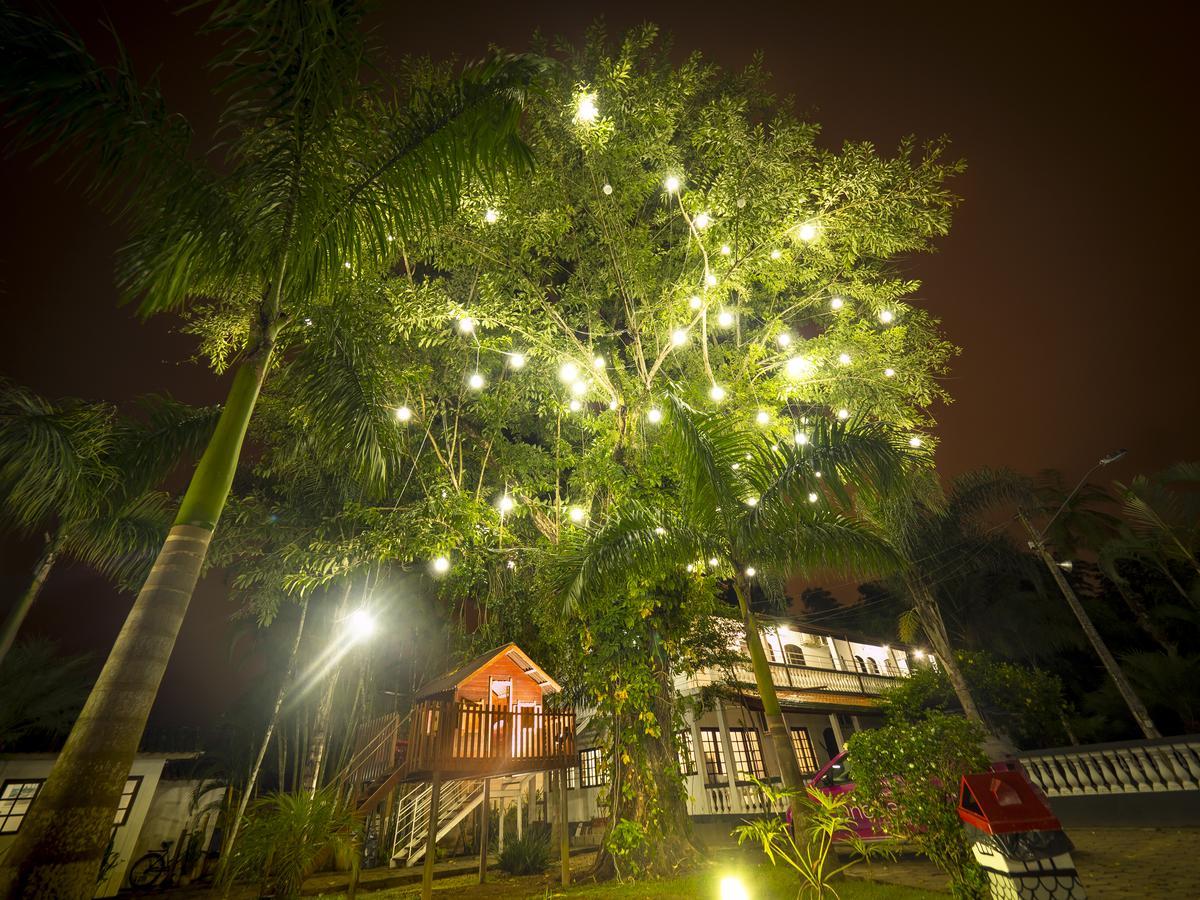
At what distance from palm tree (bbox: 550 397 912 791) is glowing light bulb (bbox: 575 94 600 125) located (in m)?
5.33

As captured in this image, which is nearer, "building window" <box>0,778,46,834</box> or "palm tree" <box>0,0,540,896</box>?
"palm tree" <box>0,0,540,896</box>

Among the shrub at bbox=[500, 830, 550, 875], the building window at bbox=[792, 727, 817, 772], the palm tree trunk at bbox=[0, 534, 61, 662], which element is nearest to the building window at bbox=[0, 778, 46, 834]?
the palm tree trunk at bbox=[0, 534, 61, 662]

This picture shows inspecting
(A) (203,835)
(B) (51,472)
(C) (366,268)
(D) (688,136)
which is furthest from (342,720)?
(D) (688,136)

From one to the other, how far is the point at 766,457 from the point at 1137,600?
2226 cm

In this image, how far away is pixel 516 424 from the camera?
46.2 feet

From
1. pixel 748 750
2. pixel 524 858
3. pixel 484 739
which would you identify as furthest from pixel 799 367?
pixel 748 750

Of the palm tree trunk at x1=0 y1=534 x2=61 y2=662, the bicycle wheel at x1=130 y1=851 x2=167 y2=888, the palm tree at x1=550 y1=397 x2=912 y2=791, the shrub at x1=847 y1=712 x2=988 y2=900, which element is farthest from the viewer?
the bicycle wheel at x1=130 y1=851 x2=167 y2=888

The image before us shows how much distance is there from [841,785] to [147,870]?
16.2 meters

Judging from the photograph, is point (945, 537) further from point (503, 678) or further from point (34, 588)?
point (34, 588)

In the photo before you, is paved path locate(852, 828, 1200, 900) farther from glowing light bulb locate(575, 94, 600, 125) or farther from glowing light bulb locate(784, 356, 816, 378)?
glowing light bulb locate(575, 94, 600, 125)

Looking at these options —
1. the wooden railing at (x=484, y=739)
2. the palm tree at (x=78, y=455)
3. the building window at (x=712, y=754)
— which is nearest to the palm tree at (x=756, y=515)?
the wooden railing at (x=484, y=739)

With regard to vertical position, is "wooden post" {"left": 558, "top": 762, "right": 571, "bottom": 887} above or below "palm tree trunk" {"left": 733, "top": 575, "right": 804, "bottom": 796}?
below

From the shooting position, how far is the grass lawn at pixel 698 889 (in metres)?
5.68

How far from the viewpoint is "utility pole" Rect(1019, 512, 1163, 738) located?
11.7 metres
